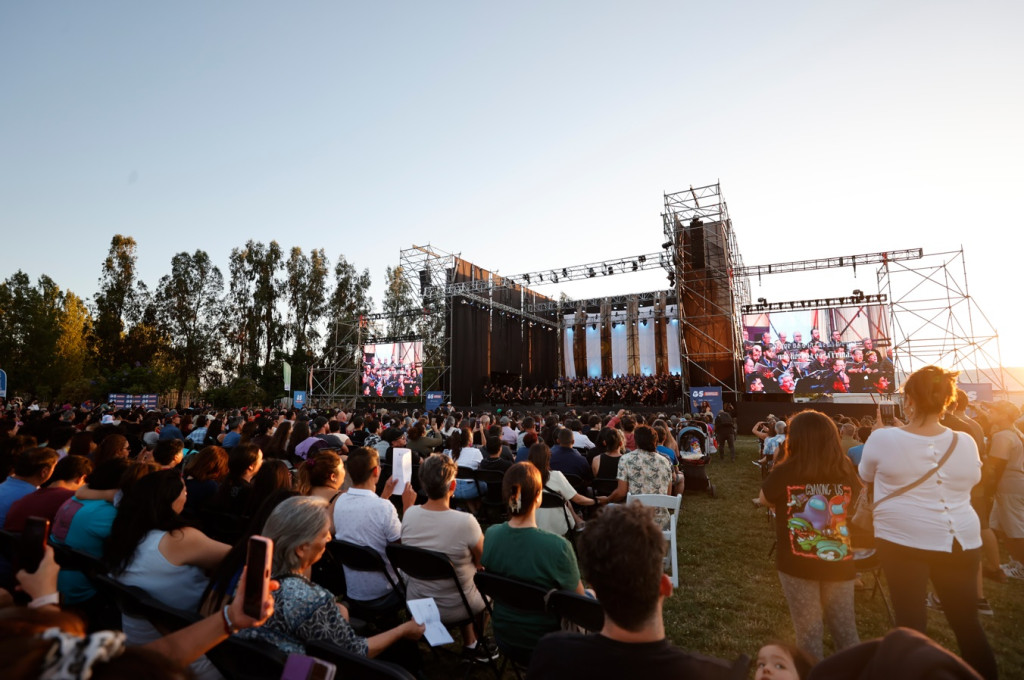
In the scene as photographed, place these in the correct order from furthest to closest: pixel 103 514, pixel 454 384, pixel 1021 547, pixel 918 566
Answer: pixel 454 384 → pixel 1021 547 → pixel 103 514 → pixel 918 566

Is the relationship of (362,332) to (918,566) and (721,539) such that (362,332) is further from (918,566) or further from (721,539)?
(918,566)

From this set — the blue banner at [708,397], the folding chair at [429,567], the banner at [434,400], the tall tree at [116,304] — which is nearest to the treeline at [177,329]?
the tall tree at [116,304]

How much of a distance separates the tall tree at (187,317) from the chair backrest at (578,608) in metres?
32.9

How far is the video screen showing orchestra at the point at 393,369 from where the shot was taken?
23.4 m

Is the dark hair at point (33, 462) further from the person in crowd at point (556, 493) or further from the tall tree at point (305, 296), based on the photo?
the tall tree at point (305, 296)

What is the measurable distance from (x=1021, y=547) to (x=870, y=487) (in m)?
2.61

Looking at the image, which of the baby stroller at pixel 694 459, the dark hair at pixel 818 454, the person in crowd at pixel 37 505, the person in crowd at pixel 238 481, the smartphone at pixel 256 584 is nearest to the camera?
the smartphone at pixel 256 584

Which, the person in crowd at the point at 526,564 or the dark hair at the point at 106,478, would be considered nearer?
the person in crowd at the point at 526,564

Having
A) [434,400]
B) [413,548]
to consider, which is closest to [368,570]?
[413,548]

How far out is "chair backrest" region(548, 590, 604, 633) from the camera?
1.83 metres

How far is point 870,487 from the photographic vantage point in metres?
2.67

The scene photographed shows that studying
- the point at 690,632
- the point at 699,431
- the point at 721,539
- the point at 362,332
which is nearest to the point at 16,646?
the point at 690,632

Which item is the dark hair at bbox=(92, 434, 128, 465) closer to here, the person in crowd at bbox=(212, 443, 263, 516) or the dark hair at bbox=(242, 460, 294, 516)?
the person in crowd at bbox=(212, 443, 263, 516)

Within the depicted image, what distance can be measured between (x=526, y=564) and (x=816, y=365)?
16236 mm
